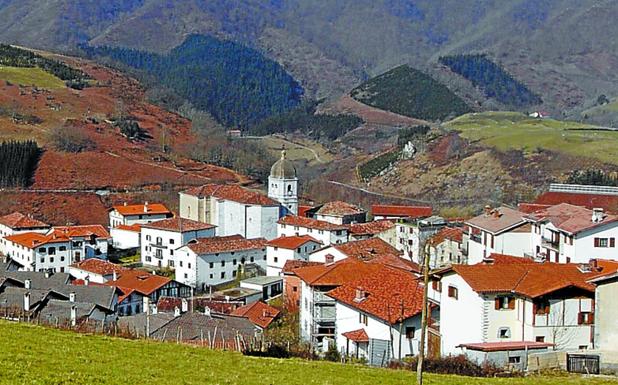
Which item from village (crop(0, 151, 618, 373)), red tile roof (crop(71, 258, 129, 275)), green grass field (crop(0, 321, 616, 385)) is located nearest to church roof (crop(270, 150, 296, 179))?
village (crop(0, 151, 618, 373))

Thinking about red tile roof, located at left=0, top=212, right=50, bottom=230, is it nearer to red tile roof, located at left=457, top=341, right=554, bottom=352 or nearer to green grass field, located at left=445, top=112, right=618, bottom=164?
red tile roof, located at left=457, top=341, right=554, bottom=352

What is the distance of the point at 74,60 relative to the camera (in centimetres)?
16925

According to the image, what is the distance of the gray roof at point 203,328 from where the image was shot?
118ft

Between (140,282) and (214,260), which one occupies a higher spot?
(214,260)

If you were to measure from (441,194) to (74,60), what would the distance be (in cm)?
8715

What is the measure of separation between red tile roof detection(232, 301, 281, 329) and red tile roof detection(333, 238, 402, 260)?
27.9ft

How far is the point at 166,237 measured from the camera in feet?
214

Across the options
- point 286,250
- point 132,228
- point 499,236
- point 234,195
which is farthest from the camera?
point 234,195

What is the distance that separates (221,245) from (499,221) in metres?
19.5

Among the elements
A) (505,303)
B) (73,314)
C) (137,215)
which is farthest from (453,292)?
(137,215)

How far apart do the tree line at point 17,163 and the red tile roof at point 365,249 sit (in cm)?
4593

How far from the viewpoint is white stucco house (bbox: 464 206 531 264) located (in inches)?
1897

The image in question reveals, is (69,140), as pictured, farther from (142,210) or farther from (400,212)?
(400,212)

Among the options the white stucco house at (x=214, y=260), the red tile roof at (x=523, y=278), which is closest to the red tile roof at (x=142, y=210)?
the white stucco house at (x=214, y=260)
